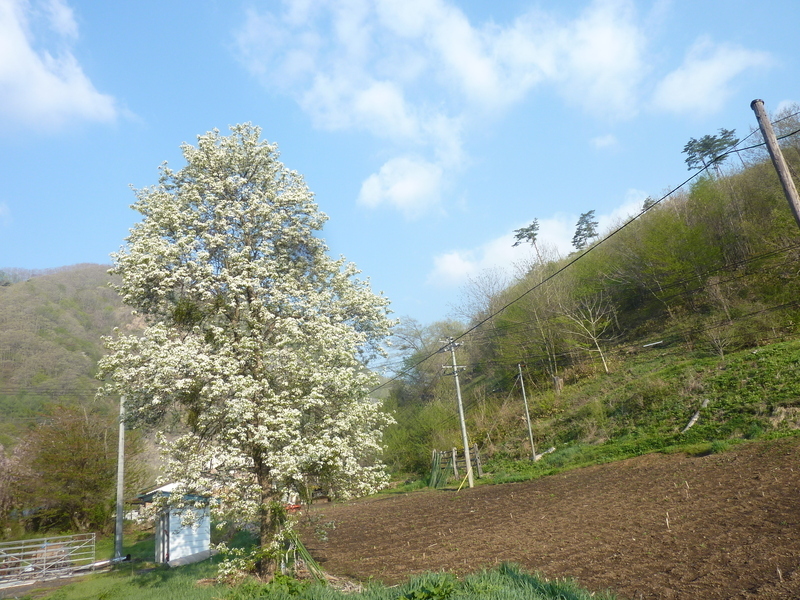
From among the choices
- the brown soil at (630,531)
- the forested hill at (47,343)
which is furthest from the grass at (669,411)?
the forested hill at (47,343)

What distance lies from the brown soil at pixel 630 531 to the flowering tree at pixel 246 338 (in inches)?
111

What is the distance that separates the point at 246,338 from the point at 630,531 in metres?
9.88

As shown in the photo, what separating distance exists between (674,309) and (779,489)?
32.8 meters

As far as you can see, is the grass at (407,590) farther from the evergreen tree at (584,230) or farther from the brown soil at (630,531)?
the evergreen tree at (584,230)

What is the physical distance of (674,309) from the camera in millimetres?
42094

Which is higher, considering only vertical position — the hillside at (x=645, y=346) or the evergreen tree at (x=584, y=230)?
the evergreen tree at (x=584, y=230)

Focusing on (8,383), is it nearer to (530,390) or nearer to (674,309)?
(530,390)

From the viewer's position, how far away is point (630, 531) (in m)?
12.0

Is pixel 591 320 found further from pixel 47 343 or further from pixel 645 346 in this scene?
pixel 47 343

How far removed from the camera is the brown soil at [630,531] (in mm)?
8336

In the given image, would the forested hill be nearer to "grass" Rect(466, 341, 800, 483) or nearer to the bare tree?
"grass" Rect(466, 341, 800, 483)

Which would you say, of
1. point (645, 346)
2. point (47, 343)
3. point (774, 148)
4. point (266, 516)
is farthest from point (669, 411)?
point (47, 343)

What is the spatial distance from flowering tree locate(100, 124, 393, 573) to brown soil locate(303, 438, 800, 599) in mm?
2823

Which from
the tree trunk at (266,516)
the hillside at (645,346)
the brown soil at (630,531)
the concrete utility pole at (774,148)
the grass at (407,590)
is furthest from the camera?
the hillside at (645,346)
